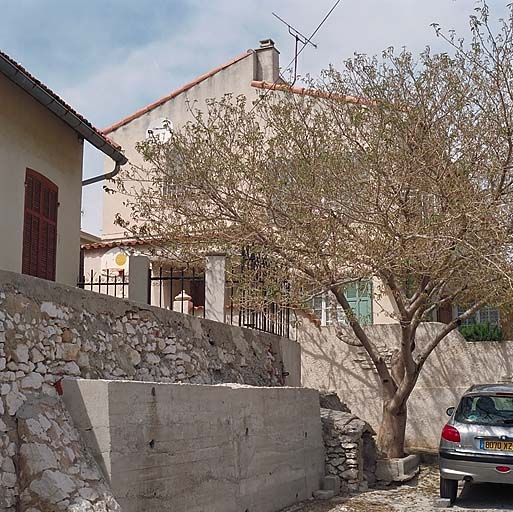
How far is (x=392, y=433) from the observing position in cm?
1375

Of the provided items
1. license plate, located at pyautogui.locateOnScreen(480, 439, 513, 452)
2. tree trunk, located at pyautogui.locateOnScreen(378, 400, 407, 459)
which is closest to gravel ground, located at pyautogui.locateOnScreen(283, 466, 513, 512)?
license plate, located at pyautogui.locateOnScreen(480, 439, 513, 452)

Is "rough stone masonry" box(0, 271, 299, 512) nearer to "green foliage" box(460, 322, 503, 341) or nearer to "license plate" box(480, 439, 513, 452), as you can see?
Result: "license plate" box(480, 439, 513, 452)

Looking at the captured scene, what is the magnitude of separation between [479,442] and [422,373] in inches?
242

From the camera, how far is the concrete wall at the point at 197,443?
6031 mm

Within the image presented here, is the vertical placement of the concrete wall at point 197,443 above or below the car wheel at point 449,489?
above

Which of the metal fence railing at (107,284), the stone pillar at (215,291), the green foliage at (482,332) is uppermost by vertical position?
the metal fence railing at (107,284)

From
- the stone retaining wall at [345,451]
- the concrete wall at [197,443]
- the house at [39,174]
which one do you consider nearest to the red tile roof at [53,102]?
the house at [39,174]

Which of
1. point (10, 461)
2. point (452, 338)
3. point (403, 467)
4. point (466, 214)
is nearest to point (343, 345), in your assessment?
point (452, 338)

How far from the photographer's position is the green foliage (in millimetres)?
15969

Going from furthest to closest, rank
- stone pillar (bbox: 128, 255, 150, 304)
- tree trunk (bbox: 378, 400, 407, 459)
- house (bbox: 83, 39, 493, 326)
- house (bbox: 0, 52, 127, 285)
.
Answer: house (bbox: 83, 39, 493, 326)
tree trunk (bbox: 378, 400, 407, 459)
house (bbox: 0, 52, 127, 285)
stone pillar (bbox: 128, 255, 150, 304)

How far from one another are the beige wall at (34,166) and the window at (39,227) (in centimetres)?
16

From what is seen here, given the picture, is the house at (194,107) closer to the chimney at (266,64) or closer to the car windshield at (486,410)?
the chimney at (266,64)

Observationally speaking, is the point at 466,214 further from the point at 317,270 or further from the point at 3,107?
the point at 3,107

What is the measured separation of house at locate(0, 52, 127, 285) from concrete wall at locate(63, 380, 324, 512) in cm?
407
